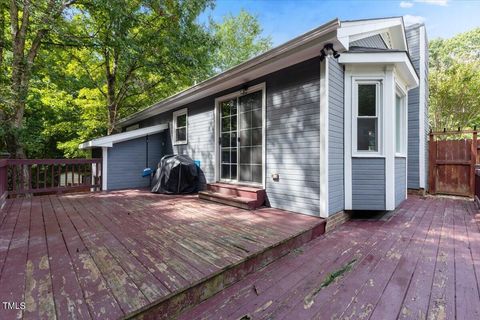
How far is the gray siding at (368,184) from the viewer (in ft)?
12.3

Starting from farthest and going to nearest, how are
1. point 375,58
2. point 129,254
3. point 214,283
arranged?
point 375,58
point 129,254
point 214,283

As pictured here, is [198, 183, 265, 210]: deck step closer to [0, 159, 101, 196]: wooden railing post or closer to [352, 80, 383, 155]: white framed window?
[352, 80, 383, 155]: white framed window

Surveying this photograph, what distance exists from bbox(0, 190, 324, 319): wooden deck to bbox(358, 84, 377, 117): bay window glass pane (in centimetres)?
195

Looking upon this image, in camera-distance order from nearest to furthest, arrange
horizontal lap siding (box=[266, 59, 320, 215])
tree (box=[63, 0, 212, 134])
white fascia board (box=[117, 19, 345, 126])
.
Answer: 1. white fascia board (box=[117, 19, 345, 126])
2. horizontal lap siding (box=[266, 59, 320, 215])
3. tree (box=[63, 0, 212, 134])

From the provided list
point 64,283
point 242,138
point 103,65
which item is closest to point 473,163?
point 242,138

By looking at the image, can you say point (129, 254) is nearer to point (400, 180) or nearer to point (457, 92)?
point (400, 180)

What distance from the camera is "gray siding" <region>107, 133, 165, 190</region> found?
6516mm

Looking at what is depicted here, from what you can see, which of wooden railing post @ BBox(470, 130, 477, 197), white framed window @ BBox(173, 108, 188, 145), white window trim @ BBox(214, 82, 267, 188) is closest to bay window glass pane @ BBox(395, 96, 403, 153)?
wooden railing post @ BBox(470, 130, 477, 197)

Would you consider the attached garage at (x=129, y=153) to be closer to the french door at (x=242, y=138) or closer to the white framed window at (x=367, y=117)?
the french door at (x=242, y=138)

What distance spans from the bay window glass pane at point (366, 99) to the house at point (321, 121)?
15mm

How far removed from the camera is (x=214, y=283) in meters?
1.83

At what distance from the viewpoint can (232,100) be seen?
5.13 metres

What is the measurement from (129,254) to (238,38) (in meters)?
19.4

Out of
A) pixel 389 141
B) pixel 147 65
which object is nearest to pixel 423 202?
pixel 389 141
